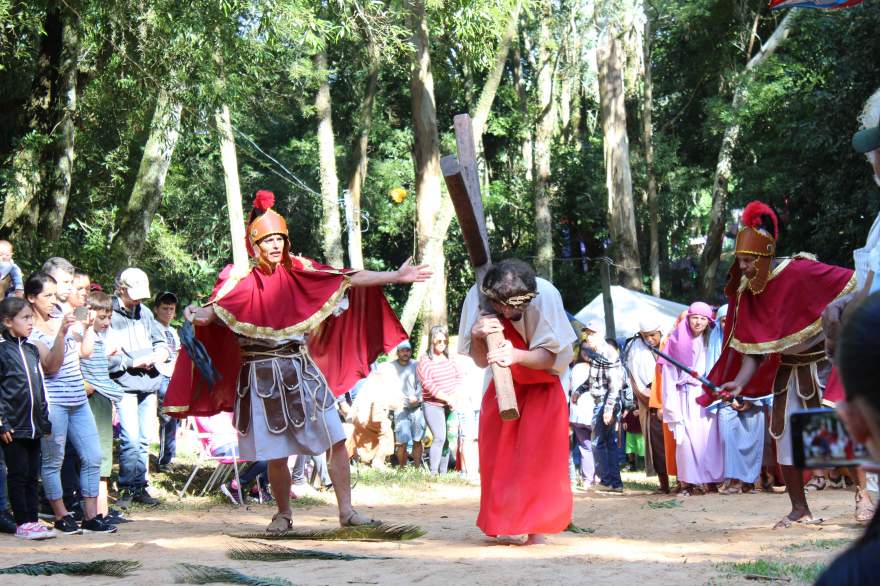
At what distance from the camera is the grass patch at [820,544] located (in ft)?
22.6

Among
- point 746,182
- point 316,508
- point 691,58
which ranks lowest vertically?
point 316,508

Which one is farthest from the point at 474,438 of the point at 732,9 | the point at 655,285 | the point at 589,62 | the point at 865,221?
the point at 589,62

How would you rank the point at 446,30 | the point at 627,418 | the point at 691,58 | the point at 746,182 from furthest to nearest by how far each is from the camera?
1. the point at 691,58
2. the point at 746,182
3. the point at 446,30
4. the point at 627,418

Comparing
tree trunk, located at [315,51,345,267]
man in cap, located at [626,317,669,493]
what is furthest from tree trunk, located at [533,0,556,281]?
man in cap, located at [626,317,669,493]

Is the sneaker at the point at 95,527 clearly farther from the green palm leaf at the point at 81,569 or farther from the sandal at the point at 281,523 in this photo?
the green palm leaf at the point at 81,569

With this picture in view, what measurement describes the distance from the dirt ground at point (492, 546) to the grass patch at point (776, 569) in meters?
0.09

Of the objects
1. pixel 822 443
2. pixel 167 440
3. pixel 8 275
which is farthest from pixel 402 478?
pixel 822 443

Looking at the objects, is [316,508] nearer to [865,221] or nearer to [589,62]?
[865,221]

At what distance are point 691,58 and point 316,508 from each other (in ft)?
87.1

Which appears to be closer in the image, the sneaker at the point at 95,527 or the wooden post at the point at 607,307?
the sneaker at the point at 95,527

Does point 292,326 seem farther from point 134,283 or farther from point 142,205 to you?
point 142,205

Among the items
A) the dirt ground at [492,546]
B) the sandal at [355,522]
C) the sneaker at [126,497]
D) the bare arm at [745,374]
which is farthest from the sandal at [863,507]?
the sneaker at [126,497]

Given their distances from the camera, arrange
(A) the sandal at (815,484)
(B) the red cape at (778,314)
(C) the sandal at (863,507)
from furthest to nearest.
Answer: (A) the sandal at (815,484) → (C) the sandal at (863,507) → (B) the red cape at (778,314)

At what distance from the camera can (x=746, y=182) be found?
26.1 meters
